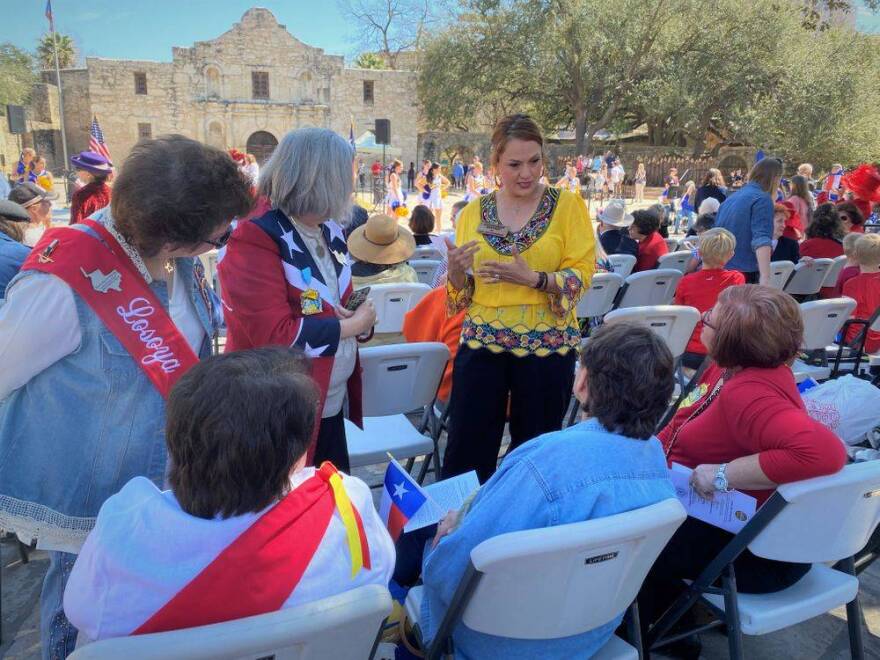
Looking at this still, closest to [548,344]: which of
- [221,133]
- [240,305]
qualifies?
[240,305]

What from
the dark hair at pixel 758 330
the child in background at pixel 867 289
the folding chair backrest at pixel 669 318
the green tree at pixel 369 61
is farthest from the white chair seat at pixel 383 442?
the green tree at pixel 369 61

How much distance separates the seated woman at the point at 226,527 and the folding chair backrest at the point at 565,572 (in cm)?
23

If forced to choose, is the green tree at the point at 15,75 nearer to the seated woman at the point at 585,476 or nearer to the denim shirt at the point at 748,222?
the denim shirt at the point at 748,222

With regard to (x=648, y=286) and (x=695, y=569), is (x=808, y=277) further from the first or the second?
(x=695, y=569)

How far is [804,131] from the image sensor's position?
2552 centimetres

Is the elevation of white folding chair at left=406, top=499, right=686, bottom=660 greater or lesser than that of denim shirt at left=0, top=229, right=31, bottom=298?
lesser

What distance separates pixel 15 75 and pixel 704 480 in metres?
38.4

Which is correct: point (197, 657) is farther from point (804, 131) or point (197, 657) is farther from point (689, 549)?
point (804, 131)

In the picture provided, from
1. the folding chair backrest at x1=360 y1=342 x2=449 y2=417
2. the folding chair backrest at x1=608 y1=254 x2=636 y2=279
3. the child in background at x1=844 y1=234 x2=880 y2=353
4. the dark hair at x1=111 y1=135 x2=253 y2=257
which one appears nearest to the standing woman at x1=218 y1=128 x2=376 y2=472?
the dark hair at x1=111 y1=135 x2=253 y2=257

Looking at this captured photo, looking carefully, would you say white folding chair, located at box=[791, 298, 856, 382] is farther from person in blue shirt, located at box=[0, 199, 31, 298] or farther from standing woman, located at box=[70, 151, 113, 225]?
standing woman, located at box=[70, 151, 113, 225]

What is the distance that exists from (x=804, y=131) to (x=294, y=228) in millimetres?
29282

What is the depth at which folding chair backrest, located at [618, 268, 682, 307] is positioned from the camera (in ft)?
14.7

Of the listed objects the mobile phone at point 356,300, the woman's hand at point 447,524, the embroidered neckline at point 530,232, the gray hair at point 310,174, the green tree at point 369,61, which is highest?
the green tree at point 369,61

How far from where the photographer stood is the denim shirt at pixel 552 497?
1.32 metres
